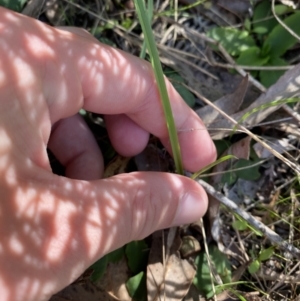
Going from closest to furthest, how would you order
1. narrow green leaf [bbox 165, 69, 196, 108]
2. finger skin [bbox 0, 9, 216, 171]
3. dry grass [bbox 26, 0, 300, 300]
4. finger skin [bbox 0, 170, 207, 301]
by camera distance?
finger skin [bbox 0, 170, 207, 301] < finger skin [bbox 0, 9, 216, 171] < dry grass [bbox 26, 0, 300, 300] < narrow green leaf [bbox 165, 69, 196, 108]

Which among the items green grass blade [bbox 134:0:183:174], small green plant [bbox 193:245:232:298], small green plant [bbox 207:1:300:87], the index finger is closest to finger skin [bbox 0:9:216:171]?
the index finger

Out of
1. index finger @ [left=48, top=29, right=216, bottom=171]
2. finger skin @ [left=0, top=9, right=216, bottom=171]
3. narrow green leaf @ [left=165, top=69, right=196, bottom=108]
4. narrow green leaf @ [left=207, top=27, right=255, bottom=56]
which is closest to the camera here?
finger skin @ [left=0, top=9, right=216, bottom=171]

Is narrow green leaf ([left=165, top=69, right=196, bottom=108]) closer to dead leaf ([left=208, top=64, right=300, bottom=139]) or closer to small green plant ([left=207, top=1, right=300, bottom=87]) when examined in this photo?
dead leaf ([left=208, top=64, right=300, bottom=139])

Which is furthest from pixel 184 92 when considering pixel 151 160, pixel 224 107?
pixel 151 160

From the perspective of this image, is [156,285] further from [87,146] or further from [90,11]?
[90,11]

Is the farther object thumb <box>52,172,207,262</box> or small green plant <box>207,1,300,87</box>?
small green plant <box>207,1,300,87</box>

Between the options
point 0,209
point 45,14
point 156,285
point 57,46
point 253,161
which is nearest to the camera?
point 0,209

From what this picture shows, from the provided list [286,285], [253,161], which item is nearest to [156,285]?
[286,285]
